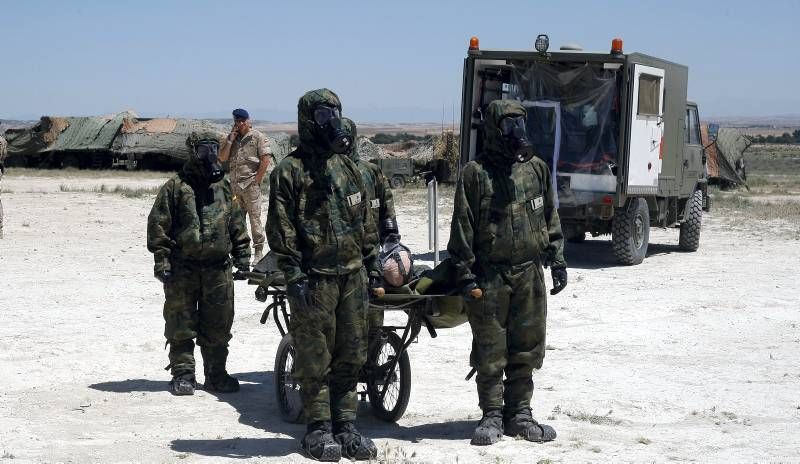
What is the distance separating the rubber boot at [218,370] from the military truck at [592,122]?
802 cm

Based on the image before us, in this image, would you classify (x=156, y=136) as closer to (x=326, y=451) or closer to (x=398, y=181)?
(x=398, y=181)

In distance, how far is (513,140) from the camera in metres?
6.85

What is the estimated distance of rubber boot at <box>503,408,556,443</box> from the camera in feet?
22.6

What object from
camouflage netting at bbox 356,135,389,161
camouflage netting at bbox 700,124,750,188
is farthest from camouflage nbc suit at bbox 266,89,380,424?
camouflage netting at bbox 700,124,750,188

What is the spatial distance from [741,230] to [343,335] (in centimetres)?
1633

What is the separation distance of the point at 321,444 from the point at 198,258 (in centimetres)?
225

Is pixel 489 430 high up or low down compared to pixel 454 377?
up

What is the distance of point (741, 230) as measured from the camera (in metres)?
21.6

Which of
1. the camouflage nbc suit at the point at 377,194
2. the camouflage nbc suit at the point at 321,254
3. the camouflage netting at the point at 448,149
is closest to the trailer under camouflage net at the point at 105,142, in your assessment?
the camouflage netting at the point at 448,149

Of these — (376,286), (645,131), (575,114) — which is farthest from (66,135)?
(376,286)

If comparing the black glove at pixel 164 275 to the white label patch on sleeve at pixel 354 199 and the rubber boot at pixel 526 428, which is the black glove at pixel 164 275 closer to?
the white label patch on sleeve at pixel 354 199

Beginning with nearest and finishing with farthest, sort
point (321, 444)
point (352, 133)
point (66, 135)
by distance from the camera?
point (321, 444)
point (352, 133)
point (66, 135)

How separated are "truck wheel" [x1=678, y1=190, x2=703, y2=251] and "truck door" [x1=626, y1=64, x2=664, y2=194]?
183cm

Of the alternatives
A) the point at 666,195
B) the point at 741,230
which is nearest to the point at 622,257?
the point at 666,195
